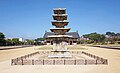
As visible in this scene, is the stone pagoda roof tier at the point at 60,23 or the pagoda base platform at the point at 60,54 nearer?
the pagoda base platform at the point at 60,54

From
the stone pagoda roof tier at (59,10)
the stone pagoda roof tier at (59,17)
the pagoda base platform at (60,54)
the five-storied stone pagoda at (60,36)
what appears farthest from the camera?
the stone pagoda roof tier at (59,10)

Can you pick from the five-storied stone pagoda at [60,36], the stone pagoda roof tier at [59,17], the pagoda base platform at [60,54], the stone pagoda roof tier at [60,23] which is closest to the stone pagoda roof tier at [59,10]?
the five-storied stone pagoda at [60,36]

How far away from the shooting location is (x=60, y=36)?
99.3ft

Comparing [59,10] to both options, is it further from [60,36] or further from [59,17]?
[60,36]

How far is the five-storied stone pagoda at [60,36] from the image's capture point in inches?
1191

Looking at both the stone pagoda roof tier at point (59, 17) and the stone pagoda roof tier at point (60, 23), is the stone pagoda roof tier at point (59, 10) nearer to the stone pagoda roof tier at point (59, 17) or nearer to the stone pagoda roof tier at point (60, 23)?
the stone pagoda roof tier at point (59, 17)

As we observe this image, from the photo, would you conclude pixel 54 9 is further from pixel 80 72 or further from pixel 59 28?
pixel 80 72

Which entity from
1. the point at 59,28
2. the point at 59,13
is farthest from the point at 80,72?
the point at 59,13

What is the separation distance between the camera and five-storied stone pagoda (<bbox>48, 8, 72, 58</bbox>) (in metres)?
30.3

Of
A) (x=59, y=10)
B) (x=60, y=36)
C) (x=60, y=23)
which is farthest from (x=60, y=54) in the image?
(x=59, y=10)

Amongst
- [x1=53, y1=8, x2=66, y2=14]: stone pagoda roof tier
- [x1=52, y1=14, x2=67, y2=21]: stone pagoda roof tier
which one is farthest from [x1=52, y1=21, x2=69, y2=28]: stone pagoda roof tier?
[x1=53, y1=8, x2=66, y2=14]: stone pagoda roof tier

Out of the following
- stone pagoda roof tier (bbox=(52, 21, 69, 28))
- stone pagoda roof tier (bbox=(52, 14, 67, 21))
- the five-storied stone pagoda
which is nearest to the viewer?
the five-storied stone pagoda

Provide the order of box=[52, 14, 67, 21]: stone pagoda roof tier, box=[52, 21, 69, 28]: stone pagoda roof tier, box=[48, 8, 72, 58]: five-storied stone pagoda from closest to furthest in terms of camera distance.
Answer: box=[48, 8, 72, 58]: five-storied stone pagoda, box=[52, 21, 69, 28]: stone pagoda roof tier, box=[52, 14, 67, 21]: stone pagoda roof tier

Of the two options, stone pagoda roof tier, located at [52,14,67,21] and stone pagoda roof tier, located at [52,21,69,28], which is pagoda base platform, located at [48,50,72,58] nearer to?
stone pagoda roof tier, located at [52,21,69,28]
